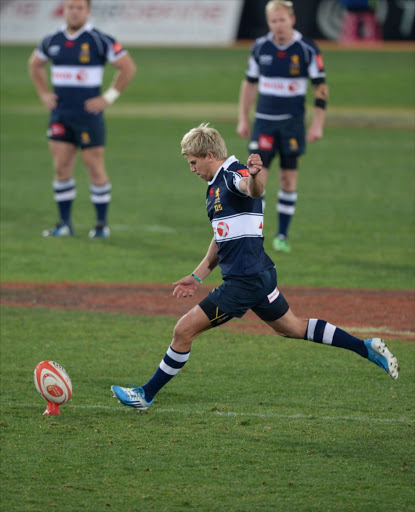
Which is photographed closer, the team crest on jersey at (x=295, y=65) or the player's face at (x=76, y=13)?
the team crest on jersey at (x=295, y=65)

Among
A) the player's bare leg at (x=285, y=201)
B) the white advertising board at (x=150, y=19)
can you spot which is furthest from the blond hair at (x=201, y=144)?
the white advertising board at (x=150, y=19)

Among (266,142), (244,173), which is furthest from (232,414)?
(266,142)

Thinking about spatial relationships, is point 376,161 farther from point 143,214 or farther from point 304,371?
point 304,371

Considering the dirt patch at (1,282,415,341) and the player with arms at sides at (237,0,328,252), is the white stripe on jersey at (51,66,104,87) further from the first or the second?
the dirt patch at (1,282,415,341)

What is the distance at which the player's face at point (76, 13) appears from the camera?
1188 centimetres

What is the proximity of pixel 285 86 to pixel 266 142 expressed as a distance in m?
0.72

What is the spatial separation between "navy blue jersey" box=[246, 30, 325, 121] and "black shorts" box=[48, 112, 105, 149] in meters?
2.11

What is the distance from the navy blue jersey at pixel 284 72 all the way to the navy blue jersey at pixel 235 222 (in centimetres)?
537

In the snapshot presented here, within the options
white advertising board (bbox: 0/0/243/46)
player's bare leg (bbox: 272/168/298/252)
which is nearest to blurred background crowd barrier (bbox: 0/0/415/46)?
white advertising board (bbox: 0/0/243/46)

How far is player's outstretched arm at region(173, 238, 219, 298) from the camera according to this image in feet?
21.1

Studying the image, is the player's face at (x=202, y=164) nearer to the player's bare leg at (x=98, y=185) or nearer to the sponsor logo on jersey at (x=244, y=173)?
the sponsor logo on jersey at (x=244, y=173)

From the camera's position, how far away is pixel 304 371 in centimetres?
757

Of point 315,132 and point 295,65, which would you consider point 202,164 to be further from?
point 295,65

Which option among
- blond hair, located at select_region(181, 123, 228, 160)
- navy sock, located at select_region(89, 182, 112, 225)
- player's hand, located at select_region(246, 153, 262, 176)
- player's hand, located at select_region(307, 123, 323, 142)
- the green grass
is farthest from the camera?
navy sock, located at select_region(89, 182, 112, 225)
